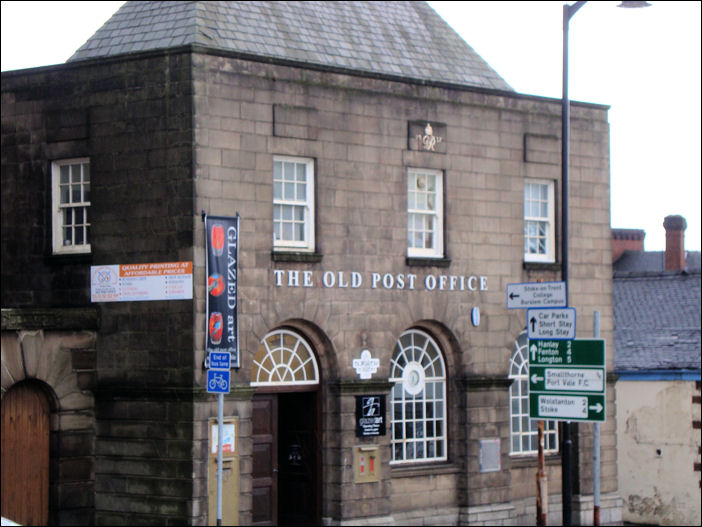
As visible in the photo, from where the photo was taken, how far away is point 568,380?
764 inches

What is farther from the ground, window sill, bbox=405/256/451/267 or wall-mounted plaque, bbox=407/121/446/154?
wall-mounted plaque, bbox=407/121/446/154

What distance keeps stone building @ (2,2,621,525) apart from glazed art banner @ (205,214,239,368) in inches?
7.9

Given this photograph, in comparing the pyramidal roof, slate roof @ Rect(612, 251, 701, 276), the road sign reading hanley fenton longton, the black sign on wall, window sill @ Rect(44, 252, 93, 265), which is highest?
the pyramidal roof

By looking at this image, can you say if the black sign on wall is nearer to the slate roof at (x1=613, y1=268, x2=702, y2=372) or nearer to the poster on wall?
the poster on wall

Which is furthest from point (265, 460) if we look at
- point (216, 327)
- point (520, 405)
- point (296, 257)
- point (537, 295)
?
point (520, 405)

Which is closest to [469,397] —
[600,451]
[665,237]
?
[600,451]

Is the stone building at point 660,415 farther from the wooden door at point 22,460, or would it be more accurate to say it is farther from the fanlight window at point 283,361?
the wooden door at point 22,460

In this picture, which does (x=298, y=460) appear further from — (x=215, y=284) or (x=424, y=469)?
(x=215, y=284)

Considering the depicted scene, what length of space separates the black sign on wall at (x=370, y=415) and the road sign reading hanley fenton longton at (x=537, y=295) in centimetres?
400

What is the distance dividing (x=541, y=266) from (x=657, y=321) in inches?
236

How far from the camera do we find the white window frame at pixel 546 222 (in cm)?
2641

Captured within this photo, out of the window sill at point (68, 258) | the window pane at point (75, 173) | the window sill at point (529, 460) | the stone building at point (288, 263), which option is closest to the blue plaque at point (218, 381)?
the stone building at point (288, 263)

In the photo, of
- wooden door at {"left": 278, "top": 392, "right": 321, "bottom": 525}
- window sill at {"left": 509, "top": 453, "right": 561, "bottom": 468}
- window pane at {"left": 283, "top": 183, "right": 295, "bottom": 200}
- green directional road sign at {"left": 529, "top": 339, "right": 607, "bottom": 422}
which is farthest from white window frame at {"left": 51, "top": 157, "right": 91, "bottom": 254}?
window sill at {"left": 509, "top": 453, "right": 561, "bottom": 468}

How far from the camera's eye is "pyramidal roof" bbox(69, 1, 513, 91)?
2352 centimetres
